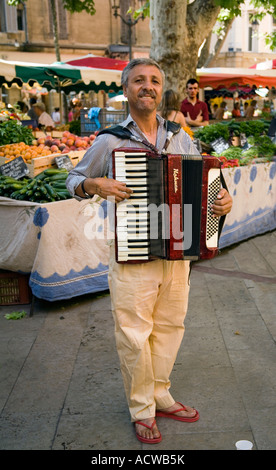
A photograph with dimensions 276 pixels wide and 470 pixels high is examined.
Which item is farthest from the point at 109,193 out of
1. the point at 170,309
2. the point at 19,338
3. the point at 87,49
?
the point at 87,49

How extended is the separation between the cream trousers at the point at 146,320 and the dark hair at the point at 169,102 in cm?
403

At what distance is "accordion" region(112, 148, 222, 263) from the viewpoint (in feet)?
8.22

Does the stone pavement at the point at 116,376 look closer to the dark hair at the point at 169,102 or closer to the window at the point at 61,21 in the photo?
the dark hair at the point at 169,102

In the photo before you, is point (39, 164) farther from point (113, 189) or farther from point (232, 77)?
point (232, 77)

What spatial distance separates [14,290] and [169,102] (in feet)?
10.2

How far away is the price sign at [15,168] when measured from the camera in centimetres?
555

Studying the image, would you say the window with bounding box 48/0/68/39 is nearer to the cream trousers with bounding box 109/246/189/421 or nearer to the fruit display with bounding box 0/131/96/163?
the fruit display with bounding box 0/131/96/163

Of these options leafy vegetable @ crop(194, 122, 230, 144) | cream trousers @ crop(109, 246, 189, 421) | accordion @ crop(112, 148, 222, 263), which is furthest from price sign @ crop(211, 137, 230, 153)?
accordion @ crop(112, 148, 222, 263)

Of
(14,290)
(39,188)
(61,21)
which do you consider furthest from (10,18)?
(14,290)

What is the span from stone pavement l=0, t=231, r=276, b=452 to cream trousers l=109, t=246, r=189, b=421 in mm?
274

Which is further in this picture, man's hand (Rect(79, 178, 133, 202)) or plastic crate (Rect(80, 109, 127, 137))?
plastic crate (Rect(80, 109, 127, 137))

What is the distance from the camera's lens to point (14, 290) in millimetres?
4895

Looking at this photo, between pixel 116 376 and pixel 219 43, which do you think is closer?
pixel 116 376
